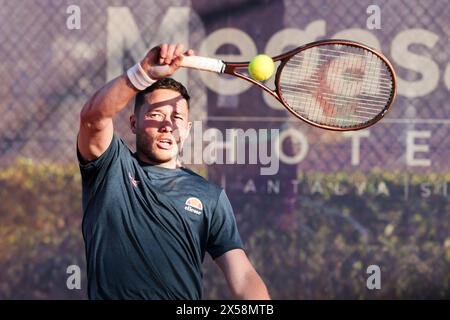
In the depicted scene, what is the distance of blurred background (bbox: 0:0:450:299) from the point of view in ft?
18.1

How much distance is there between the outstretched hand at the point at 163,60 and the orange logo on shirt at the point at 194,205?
0.62 metres

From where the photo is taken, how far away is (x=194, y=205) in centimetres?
347

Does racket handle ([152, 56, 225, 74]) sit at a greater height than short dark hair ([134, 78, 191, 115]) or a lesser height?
greater

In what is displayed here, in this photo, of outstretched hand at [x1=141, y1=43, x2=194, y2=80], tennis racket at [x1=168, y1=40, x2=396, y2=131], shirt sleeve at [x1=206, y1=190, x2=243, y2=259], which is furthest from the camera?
tennis racket at [x1=168, y1=40, x2=396, y2=131]

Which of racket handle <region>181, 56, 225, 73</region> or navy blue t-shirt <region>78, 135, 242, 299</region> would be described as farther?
navy blue t-shirt <region>78, 135, 242, 299</region>

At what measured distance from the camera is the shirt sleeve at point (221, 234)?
352 cm

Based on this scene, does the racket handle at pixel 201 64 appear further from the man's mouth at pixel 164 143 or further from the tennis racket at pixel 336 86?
the tennis racket at pixel 336 86

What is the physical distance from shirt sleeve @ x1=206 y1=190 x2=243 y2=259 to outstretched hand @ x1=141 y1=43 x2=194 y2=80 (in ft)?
2.39

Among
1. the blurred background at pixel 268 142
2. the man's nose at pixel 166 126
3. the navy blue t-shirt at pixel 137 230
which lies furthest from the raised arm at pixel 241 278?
the blurred background at pixel 268 142

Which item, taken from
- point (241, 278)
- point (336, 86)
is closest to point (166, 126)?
point (241, 278)

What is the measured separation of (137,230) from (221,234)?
0.36 metres

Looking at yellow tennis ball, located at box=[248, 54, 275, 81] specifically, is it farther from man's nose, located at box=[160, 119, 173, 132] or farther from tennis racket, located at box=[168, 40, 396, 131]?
tennis racket, located at box=[168, 40, 396, 131]

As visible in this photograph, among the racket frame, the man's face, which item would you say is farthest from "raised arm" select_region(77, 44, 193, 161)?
the racket frame
